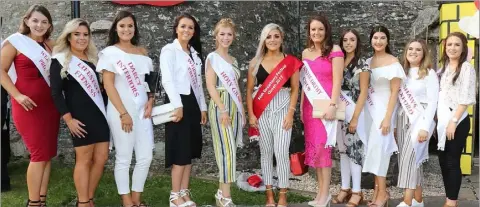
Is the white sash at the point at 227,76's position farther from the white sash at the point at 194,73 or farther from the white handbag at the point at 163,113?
the white handbag at the point at 163,113

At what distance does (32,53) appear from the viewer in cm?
427

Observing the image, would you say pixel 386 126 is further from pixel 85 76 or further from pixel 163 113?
pixel 85 76

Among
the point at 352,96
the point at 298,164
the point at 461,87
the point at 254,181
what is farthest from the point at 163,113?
the point at 461,87

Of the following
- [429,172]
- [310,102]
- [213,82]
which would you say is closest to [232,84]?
[213,82]

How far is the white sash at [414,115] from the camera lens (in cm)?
450

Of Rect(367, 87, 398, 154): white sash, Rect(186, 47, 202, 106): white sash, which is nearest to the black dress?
Rect(186, 47, 202, 106): white sash

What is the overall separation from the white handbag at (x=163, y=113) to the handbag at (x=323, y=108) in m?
1.13

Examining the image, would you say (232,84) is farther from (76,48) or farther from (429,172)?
(429,172)

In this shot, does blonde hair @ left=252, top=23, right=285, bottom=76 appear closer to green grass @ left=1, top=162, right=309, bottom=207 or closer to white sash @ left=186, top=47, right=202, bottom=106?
white sash @ left=186, top=47, right=202, bottom=106

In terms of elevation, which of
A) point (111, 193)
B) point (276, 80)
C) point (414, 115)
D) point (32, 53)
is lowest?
point (111, 193)

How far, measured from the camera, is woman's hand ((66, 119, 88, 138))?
417 centimetres

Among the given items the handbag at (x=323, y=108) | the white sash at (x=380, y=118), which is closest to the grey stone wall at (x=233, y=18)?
the handbag at (x=323, y=108)

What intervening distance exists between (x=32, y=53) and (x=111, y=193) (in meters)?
1.69

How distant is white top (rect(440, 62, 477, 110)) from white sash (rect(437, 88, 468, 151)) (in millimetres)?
35
